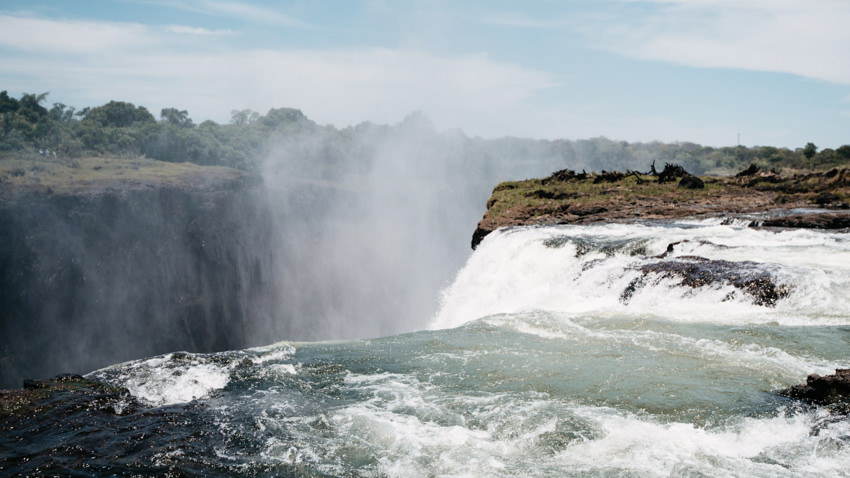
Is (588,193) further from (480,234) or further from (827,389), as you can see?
(827,389)

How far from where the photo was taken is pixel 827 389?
6.62 m

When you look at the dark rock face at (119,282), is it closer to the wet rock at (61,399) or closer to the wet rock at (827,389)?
the wet rock at (61,399)

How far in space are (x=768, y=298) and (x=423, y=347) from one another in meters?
6.08

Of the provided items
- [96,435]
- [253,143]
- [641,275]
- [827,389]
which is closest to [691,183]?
[641,275]

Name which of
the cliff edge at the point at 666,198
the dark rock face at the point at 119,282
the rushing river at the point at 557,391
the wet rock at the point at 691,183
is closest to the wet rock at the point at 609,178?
the cliff edge at the point at 666,198

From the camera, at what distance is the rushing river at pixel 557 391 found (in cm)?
608

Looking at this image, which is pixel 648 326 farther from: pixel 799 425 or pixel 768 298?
pixel 799 425

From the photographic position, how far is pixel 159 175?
209 ft

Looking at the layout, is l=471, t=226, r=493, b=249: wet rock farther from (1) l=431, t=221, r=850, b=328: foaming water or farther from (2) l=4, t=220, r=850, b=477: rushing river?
(2) l=4, t=220, r=850, b=477: rushing river

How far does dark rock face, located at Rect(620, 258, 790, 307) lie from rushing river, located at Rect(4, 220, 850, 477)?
39mm

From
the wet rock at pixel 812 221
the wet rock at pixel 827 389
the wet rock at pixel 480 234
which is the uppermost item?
the wet rock at pixel 812 221

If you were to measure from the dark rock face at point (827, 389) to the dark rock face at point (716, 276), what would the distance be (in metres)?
4.31

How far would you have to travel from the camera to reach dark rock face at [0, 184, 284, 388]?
4669cm

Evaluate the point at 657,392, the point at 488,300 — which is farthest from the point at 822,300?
the point at 488,300
